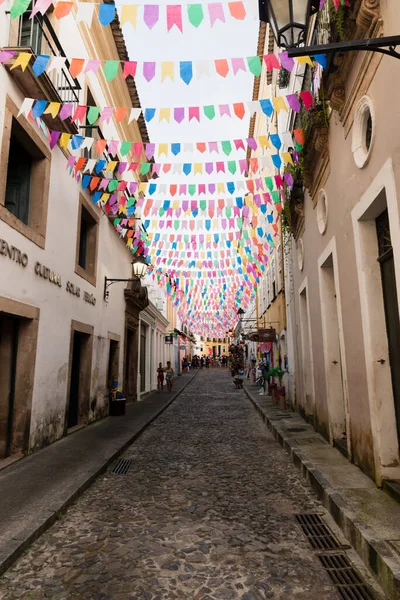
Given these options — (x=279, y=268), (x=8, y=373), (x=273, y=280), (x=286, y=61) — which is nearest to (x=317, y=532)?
(x=8, y=373)

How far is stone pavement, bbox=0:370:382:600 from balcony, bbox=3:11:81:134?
6.12 metres

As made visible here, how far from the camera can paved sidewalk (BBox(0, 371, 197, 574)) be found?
12.3 feet

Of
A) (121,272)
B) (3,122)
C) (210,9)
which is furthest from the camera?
(121,272)

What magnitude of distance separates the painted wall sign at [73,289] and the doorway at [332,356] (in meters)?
5.43

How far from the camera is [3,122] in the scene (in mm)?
6031

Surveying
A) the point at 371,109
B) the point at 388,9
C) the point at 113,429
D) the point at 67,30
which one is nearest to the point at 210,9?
the point at 388,9

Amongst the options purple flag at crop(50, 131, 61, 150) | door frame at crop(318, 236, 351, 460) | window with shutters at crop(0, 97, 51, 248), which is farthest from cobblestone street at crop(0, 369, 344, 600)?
purple flag at crop(50, 131, 61, 150)

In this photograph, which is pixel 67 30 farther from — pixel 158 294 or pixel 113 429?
pixel 158 294

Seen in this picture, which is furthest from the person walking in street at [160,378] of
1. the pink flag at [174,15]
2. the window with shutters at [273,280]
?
the pink flag at [174,15]

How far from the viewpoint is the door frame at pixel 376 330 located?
15.5ft

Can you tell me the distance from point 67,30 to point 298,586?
1147 centimetres

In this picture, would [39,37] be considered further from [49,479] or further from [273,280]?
[273,280]

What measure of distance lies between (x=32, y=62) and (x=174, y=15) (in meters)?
3.16

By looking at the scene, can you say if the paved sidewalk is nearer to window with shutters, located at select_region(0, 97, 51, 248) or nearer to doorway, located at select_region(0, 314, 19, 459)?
doorway, located at select_region(0, 314, 19, 459)
